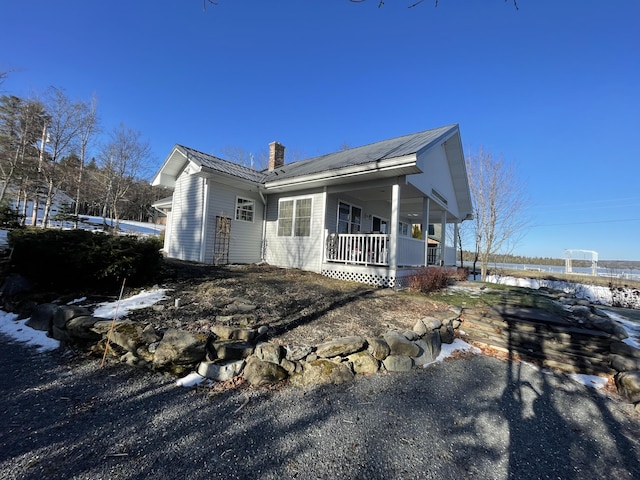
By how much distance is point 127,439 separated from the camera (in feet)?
7.14

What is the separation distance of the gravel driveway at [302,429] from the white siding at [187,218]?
696 centimetres

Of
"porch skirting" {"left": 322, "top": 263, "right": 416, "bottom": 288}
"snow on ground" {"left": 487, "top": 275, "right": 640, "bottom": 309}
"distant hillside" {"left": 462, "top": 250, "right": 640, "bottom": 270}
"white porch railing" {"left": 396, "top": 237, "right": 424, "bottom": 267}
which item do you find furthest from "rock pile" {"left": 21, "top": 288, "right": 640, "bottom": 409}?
"distant hillside" {"left": 462, "top": 250, "right": 640, "bottom": 270}

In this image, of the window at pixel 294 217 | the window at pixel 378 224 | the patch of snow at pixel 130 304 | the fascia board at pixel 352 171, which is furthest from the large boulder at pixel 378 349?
the window at pixel 378 224

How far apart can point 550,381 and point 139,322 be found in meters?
5.74

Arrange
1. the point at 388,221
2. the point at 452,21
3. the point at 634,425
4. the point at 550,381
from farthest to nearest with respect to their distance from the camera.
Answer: the point at 388,221 → the point at 550,381 → the point at 452,21 → the point at 634,425

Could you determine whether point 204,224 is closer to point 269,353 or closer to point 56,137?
point 269,353

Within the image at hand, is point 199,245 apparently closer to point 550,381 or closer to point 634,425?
point 550,381

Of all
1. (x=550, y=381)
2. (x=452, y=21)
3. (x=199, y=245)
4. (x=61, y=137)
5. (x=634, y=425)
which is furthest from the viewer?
(x=61, y=137)

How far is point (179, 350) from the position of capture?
3271mm

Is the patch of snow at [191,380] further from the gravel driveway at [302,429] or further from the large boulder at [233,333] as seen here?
the large boulder at [233,333]

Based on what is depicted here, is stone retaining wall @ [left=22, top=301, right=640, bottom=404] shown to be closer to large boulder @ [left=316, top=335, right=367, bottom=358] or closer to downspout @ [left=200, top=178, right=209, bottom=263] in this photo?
large boulder @ [left=316, top=335, right=367, bottom=358]

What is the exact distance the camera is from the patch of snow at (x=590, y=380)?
3658 millimetres

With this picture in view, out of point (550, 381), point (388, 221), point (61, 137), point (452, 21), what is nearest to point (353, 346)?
point (550, 381)

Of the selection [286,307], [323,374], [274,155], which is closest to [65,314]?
[286,307]
